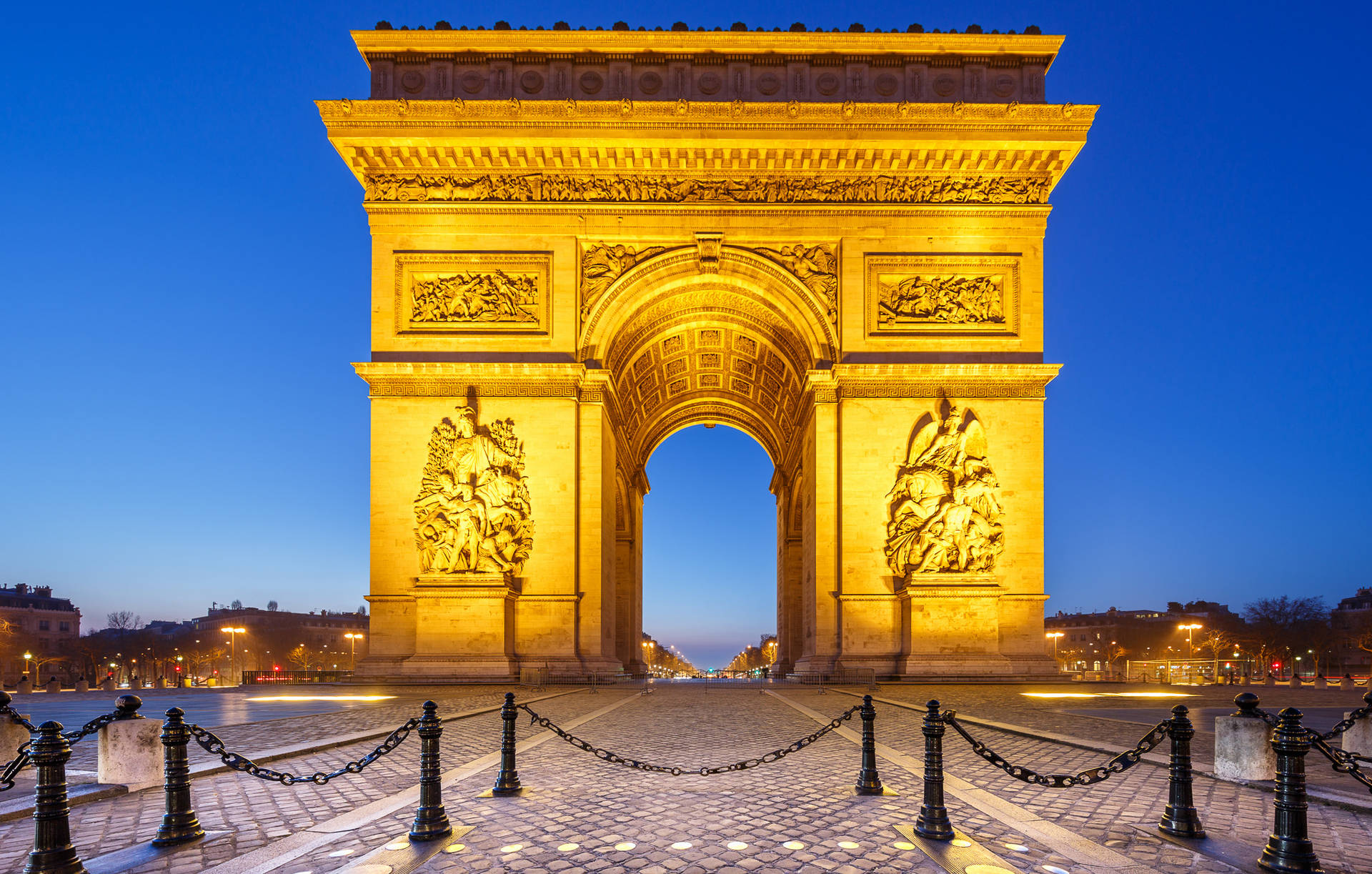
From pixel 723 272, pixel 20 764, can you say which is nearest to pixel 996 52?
pixel 723 272

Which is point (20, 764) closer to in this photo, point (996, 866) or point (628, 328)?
point (996, 866)

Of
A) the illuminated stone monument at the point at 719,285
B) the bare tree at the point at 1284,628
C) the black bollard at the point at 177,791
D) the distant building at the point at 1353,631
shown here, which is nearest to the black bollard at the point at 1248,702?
the black bollard at the point at 177,791

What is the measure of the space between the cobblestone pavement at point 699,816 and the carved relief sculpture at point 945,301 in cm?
1506

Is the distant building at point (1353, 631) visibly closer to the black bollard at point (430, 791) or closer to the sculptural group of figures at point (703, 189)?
the sculptural group of figures at point (703, 189)

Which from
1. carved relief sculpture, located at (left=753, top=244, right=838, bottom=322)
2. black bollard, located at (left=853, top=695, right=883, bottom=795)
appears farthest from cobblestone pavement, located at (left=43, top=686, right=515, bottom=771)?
carved relief sculpture, located at (left=753, top=244, right=838, bottom=322)

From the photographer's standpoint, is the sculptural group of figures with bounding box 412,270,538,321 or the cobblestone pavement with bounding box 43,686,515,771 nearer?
the cobblestone pavement with bounding box 43,686,515,771

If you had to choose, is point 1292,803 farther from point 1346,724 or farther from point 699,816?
point 699,816

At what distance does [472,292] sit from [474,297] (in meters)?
0.14

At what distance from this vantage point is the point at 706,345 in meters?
31.6

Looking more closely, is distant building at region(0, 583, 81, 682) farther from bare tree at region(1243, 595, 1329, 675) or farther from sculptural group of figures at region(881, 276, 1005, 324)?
bare tree at region(1243, 595, 1329, 675)

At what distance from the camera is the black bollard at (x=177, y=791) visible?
240 inches

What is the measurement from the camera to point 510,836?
20.7ft

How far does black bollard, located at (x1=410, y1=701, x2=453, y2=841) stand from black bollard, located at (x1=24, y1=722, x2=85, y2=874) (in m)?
1.96

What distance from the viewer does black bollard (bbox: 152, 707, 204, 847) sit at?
6090 mm
